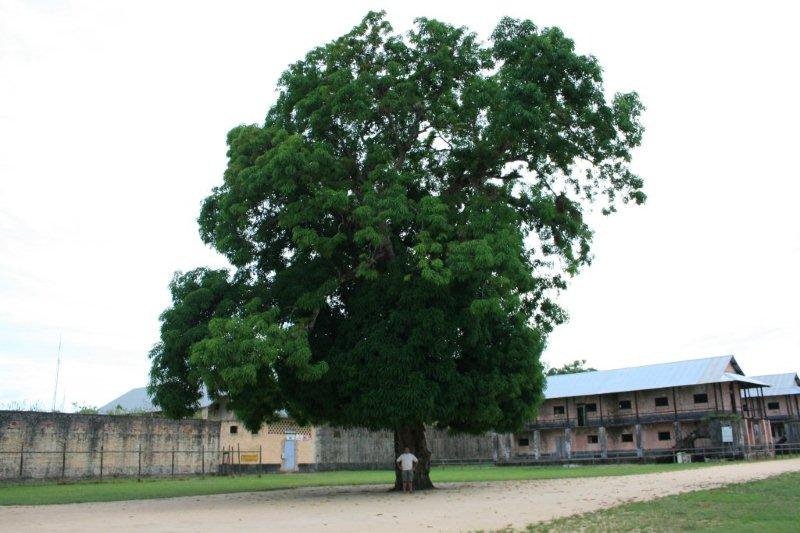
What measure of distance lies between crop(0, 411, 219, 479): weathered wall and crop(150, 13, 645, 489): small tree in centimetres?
1385

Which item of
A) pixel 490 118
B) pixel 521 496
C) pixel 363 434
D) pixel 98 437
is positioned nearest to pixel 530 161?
pixel 490 118

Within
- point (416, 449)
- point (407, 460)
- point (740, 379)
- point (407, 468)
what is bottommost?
point (407, 468)

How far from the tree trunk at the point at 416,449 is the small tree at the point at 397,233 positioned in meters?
0.06

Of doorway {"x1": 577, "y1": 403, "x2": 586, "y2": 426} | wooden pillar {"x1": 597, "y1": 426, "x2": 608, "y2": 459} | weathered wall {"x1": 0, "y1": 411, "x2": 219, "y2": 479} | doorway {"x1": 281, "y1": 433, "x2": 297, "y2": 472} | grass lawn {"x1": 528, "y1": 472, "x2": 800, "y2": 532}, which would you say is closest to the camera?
grass lawn {"x1": 528, "y1": 472, "x2": 800, "y2": 532}

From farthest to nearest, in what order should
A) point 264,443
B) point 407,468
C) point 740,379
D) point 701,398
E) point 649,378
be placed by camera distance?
point 649,378 < point 701,398 < point 740,379 < point 264,443 < point 407,468

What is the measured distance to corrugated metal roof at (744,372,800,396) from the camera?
5269 centimetres

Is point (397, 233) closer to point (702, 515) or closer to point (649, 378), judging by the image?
point (702, 515)

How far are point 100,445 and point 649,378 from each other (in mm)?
33356

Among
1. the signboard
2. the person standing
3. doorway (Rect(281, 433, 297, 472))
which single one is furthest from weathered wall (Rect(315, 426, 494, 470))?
the person standing

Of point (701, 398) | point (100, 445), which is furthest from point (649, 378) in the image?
point (100, 445)

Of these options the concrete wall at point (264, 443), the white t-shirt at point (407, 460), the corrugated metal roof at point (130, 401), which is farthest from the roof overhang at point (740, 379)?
the corrugated metal roof at point (130, 401)

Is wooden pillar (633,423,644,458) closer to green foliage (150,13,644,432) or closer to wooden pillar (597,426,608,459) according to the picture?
wooden pillar (597,426,608,459)

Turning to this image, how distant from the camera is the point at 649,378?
46.0 m

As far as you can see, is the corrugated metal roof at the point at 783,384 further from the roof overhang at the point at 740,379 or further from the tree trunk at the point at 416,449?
the tree trunk at the point at 416,449
